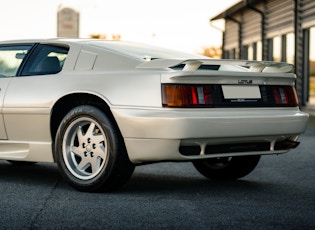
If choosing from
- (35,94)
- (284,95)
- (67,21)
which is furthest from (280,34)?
(67,21)

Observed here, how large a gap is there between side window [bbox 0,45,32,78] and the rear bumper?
1469mm

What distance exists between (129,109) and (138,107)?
8 cm

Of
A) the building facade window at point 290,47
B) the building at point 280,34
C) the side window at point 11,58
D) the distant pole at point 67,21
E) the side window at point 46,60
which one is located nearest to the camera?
the side window at point 46,60

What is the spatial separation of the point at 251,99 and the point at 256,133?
11.7 inches

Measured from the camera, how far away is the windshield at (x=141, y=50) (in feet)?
21.4

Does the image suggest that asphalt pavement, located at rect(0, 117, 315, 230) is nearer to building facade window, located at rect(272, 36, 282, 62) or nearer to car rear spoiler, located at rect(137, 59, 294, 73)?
car rear spoiler, located at rect(137, 59, 294, 73)

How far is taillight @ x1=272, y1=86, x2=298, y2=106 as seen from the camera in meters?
6.54

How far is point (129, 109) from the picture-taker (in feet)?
19.6

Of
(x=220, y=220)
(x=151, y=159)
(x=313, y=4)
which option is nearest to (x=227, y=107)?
(x=151, y=159)

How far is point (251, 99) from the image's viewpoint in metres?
6.32

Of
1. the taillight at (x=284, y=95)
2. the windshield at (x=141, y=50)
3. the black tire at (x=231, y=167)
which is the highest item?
the windshield at (x=141, y=50)

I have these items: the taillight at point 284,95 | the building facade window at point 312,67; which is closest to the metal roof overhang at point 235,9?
the building facade window at point 312,67

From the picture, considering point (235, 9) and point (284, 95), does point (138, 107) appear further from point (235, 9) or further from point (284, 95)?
point (235, 9)

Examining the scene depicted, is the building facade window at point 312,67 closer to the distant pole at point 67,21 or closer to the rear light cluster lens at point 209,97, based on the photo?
the rear light cluster lens at point 209,97
